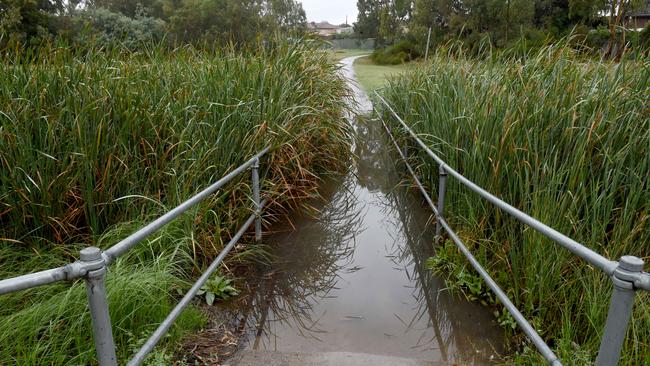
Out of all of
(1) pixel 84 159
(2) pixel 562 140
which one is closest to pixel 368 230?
(2) pixel 562 140

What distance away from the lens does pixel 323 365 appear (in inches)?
101

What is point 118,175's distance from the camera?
357 centimetres

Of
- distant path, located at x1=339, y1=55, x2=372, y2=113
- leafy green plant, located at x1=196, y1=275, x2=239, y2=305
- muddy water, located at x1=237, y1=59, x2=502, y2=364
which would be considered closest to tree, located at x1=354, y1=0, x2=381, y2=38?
distant path, located at x1=339, y1=55, x2=372, y2=113

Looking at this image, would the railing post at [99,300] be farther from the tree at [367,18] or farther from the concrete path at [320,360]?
the tree at [367,18]

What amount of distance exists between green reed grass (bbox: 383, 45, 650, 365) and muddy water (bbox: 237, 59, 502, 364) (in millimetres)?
398

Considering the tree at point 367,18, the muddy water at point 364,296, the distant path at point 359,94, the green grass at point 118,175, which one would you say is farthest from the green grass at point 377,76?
the tree at point 367,18

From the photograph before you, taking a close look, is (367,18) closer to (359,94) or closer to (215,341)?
(359,94)

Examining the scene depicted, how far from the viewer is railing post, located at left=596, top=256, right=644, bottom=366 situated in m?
1.31

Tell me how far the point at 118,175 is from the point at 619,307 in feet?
11.0

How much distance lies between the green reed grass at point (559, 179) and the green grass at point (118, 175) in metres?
1.89

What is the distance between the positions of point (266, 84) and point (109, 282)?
3.00 meters

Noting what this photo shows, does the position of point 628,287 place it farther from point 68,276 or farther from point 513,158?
point 513,158

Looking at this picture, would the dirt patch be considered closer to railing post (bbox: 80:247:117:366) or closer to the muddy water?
the muddy water

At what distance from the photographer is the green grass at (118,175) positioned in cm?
251
